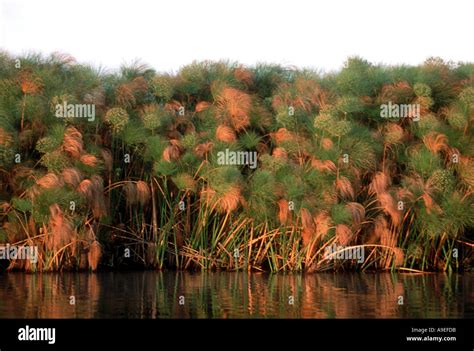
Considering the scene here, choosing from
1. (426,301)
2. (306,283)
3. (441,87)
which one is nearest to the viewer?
(426,301)

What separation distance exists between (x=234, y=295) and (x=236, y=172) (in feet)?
15.5

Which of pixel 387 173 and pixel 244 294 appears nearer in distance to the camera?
pixel 244 294

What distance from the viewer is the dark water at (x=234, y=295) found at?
11969 mm

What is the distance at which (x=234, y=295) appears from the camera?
13.8 meters

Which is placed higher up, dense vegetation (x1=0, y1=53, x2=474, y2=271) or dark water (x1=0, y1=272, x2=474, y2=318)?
dense vegetation (x1=0, y1=53, x2=474, y2=271)

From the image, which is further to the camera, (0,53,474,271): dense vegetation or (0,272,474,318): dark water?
(0,53,474,271): dense vegetation

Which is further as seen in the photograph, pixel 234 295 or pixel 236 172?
pixel 236 172

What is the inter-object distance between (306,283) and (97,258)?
13.8 ft

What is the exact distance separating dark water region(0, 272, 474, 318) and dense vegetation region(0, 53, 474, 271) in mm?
927

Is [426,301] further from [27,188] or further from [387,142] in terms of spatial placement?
[27,188]

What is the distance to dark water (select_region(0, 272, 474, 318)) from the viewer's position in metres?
12.0

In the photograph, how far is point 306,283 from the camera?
1577 centimetres

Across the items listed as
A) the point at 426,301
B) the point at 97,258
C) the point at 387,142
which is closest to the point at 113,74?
the point at 97,258
